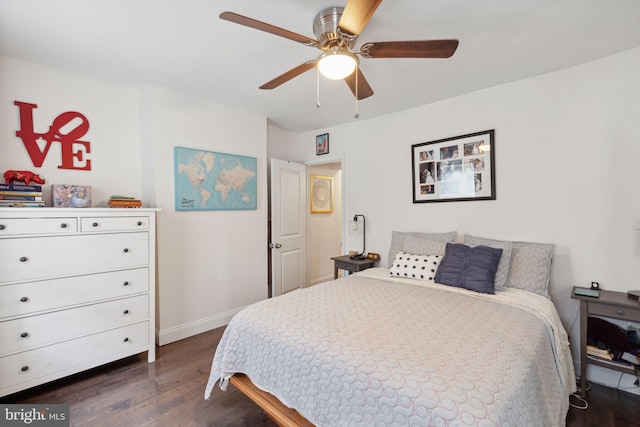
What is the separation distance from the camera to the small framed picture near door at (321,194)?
4.69 metres

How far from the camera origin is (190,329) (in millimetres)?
3002

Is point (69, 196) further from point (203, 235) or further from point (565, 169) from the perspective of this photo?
point (565, 169)

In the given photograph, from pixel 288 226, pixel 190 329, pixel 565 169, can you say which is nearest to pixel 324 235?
pixel 288 226

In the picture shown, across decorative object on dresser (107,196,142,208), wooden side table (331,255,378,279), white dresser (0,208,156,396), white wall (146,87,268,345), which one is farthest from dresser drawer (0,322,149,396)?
wooden side table (331,255,378,279)

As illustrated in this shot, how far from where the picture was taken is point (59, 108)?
96.1 inches

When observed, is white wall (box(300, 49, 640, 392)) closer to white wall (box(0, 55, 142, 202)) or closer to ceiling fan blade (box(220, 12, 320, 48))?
ceiling fan blade (box(220, 12, 320, 48))

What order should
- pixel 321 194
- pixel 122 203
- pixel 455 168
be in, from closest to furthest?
pixel 122 203 < pixel 455 168 < pixel 321 194

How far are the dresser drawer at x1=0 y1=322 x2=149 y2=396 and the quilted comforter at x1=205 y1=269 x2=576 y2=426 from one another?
1.01m

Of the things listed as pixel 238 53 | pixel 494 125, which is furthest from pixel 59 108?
pixel 494 125

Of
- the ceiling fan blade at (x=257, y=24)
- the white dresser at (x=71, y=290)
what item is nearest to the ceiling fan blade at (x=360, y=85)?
the ceiling fan blade at (x=257, y=24)

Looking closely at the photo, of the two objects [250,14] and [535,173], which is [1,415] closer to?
[250,14]

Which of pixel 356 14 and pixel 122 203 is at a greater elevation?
pixel 356 14

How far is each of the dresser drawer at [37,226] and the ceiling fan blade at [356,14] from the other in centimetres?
226

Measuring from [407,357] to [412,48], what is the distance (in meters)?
1.59
